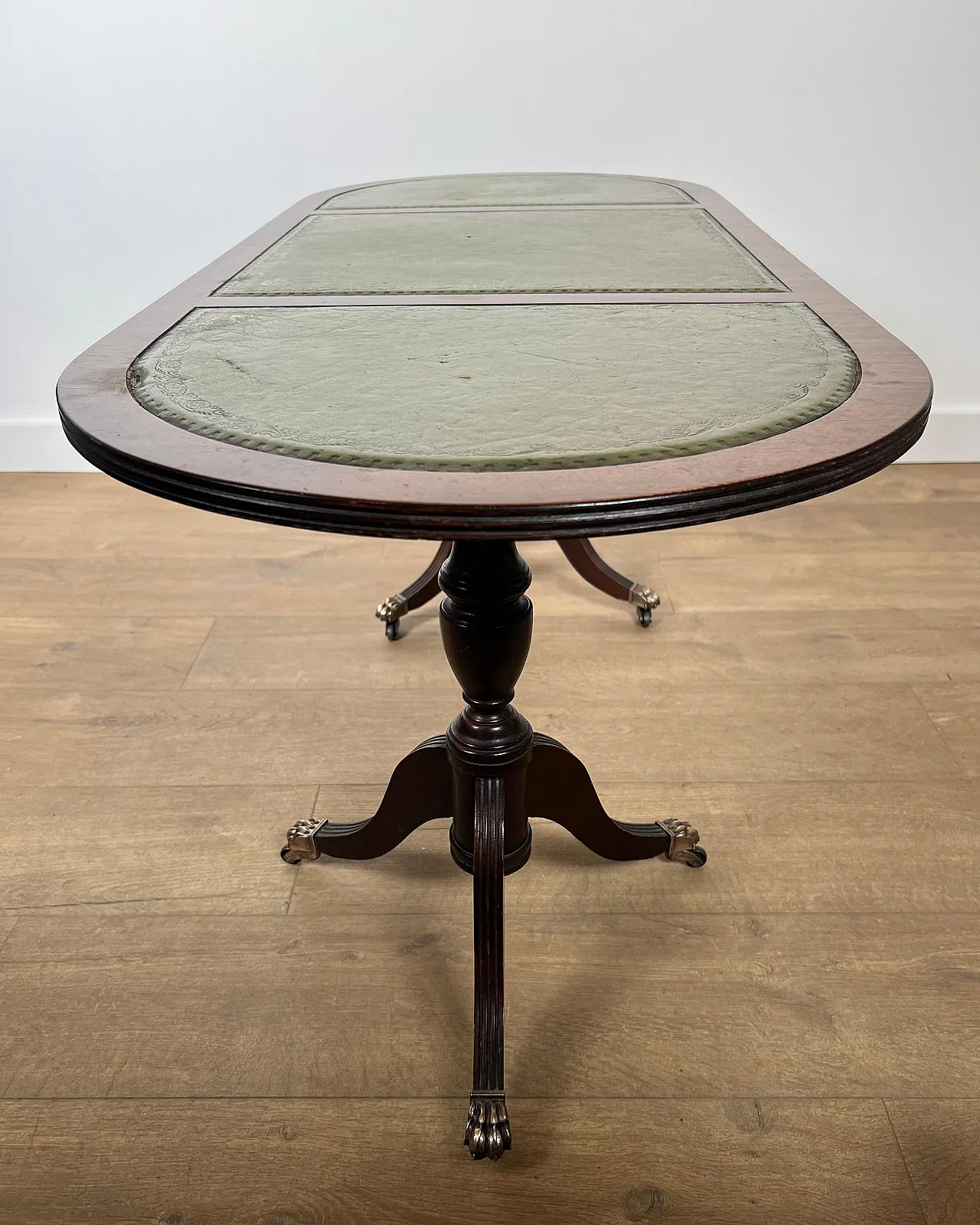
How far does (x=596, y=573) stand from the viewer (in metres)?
1.94

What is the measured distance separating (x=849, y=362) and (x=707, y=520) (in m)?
0.31

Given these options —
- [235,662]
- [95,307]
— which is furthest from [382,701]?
[95,307]

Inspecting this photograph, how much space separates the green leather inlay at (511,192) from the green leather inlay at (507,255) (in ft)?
0.30

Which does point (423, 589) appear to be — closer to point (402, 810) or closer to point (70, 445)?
point (402, 810)

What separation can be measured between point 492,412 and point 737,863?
0.80 meters

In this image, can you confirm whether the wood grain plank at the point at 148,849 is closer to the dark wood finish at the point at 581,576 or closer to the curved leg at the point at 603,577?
the dark wood finish at the point at 581,576

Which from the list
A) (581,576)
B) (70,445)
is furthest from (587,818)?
(70,445)

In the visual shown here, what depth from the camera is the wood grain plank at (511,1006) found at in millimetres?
1046

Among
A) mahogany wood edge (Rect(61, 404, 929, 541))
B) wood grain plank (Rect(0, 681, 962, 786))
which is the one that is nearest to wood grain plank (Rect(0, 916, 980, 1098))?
wood grain plank (Rect(0, 681, 962, 786))

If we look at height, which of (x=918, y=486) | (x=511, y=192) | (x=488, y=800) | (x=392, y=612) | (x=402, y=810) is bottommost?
(x=918, y=486)

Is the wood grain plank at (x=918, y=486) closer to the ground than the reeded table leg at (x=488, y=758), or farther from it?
closer to the ground

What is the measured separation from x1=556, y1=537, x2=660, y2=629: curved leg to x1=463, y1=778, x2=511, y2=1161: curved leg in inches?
33.3

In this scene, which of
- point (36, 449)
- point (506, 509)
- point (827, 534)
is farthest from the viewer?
point (36, 449)

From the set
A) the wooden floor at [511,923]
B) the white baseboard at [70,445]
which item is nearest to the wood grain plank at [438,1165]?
the wooden floor at [511,923]
